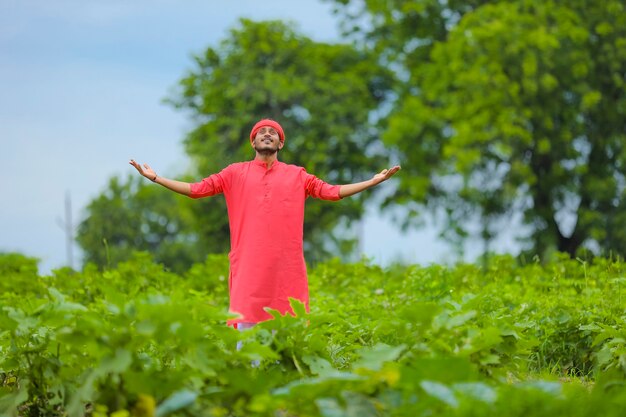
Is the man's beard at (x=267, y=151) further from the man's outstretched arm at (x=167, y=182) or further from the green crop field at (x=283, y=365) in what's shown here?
the green crop field at (x=283, y=365)

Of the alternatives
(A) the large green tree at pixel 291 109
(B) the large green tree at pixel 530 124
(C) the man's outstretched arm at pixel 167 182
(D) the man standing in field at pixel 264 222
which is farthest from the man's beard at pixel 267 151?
(A) the large green tree at pixel 291 109

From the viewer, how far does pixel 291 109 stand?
2648 centimetres

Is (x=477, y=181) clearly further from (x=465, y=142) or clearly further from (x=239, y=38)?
(x=239, y=38)

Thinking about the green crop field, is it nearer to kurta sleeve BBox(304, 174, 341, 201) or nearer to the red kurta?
the red kurta

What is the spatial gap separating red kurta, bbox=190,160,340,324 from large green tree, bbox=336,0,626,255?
14041 mm

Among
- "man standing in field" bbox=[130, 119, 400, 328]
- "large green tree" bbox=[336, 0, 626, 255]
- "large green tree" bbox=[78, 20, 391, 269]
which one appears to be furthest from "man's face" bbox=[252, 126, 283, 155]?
"large green tree" bbox=[78, 20, 391, 269]

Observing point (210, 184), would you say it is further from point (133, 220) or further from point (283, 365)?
point (133, 220)

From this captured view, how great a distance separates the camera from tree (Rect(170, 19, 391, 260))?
83.7 ft

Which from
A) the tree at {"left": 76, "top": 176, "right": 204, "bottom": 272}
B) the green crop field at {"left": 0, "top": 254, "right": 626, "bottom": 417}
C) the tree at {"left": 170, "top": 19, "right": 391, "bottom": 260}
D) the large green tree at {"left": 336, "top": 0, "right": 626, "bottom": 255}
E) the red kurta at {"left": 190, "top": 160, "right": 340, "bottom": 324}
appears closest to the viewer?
the green crop field at {"left": 0, "top": 254, "right": 626, "bottom": 417}

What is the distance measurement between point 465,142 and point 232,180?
561 inches

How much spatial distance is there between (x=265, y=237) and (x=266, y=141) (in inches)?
27.4

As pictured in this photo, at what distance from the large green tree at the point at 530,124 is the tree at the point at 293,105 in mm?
3273

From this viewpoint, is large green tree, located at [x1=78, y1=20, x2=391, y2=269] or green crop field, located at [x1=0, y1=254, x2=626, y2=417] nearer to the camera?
green crop field, located at [x1=0, y1=254, x2=626, y2=417]

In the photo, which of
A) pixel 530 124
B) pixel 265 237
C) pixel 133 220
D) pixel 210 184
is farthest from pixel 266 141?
pixel 133 220
